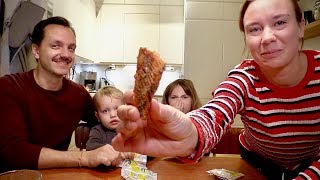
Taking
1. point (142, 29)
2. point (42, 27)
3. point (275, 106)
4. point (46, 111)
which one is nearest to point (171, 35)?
point (142, 29)

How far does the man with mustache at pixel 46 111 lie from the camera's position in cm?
107

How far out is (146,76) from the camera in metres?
0.52

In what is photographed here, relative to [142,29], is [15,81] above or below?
below

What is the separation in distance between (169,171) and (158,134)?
0.46 meters

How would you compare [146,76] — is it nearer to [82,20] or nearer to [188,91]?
[188,91]

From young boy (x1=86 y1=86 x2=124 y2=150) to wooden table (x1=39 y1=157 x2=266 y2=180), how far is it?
12.1 inches

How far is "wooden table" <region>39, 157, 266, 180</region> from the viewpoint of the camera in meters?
0.97

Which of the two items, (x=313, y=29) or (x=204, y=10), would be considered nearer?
(x=313, y=29)

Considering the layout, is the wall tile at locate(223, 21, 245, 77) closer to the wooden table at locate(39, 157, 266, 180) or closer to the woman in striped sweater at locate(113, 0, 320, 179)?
the wooden table at locate(39, 157, 266, 180)

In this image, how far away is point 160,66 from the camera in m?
0.52

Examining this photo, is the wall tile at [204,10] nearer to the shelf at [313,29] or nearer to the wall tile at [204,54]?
the wall tile at [204,54]

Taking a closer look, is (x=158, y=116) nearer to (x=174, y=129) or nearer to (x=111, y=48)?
(x=174, y=129)

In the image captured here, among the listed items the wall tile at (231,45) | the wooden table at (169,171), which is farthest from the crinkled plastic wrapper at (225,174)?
the wall tile at (231,45)

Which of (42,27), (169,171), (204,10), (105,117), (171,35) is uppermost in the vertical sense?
(171,35)
